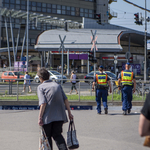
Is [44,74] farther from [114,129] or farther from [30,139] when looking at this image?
[114,129]

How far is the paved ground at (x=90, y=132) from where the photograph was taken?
6566 mm

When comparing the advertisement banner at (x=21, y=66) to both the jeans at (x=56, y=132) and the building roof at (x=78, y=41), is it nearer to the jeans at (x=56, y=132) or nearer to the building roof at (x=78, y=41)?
the building roof at (x=78, y=41)

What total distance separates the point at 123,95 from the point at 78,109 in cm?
348

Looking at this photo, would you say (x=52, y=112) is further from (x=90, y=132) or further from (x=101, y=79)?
(x=101, y=79)

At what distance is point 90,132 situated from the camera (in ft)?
26.6

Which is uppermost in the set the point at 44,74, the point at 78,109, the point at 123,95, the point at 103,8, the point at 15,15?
the point at 103,8

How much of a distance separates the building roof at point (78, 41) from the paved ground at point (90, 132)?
119 ft

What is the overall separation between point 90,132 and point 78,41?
138 ft

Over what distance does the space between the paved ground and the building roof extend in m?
36.4

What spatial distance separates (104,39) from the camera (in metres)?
50.8

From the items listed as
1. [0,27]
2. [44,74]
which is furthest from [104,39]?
[44,74]

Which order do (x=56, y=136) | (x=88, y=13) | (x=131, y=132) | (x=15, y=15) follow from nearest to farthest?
(x=56, y=136)
(x=131, y=132)
(x=15, y=15)
(x=88, y=13)

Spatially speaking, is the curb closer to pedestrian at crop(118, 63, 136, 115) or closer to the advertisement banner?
pedestrian at crop(118, 63, 136, 115)

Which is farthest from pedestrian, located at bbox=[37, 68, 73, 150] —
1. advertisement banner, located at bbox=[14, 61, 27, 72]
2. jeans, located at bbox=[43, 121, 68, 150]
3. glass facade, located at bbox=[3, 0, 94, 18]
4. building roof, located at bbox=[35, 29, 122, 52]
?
glass facade, located at bbox=[3, 0, 94, 18]
